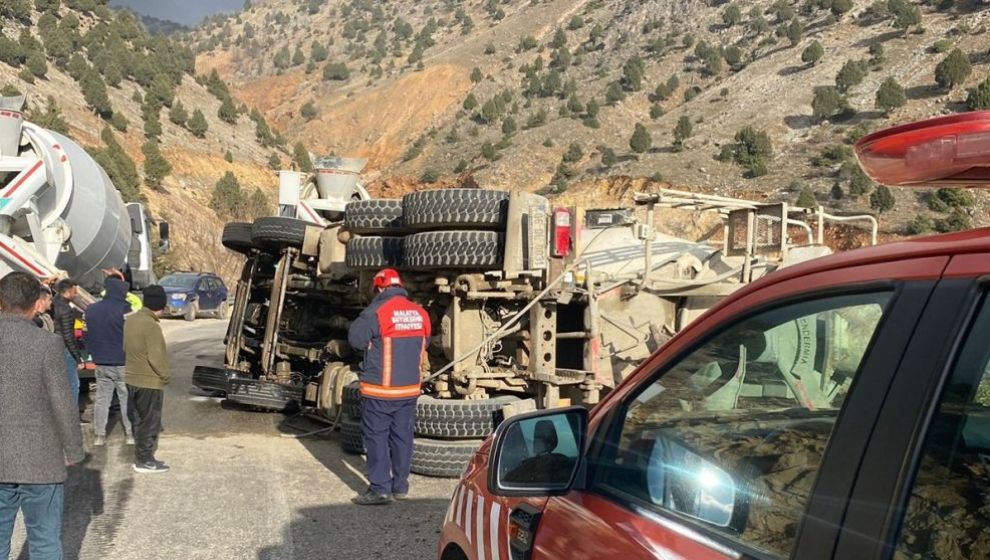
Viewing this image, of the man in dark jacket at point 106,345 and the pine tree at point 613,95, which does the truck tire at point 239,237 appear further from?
the pine tree at point 613,95

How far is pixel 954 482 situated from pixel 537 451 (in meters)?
1.20

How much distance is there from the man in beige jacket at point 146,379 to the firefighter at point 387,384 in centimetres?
192

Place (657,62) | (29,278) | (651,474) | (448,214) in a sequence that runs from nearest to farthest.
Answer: (651,474)
(29,278)
(448,214)
(657,62)

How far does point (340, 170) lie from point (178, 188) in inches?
1539

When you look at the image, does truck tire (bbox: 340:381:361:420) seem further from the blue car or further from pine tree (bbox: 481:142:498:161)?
pine tree (bbox: 481:142:498:161)

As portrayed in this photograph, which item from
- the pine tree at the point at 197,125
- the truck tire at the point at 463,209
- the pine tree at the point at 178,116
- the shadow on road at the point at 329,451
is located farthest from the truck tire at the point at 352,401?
the pine tree at the point at 178,116

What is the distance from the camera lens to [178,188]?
1822 inches

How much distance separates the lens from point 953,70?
3881cm

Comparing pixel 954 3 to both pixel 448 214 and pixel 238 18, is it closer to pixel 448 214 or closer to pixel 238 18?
pixel 448 214

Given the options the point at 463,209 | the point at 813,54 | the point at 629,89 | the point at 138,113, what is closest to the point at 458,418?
the point at 463,209

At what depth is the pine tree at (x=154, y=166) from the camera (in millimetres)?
43406

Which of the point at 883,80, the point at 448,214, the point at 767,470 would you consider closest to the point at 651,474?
the point at 767,470

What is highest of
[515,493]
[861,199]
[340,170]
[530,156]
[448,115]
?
[448,115]

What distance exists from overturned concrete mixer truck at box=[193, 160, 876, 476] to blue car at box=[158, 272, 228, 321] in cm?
1439
